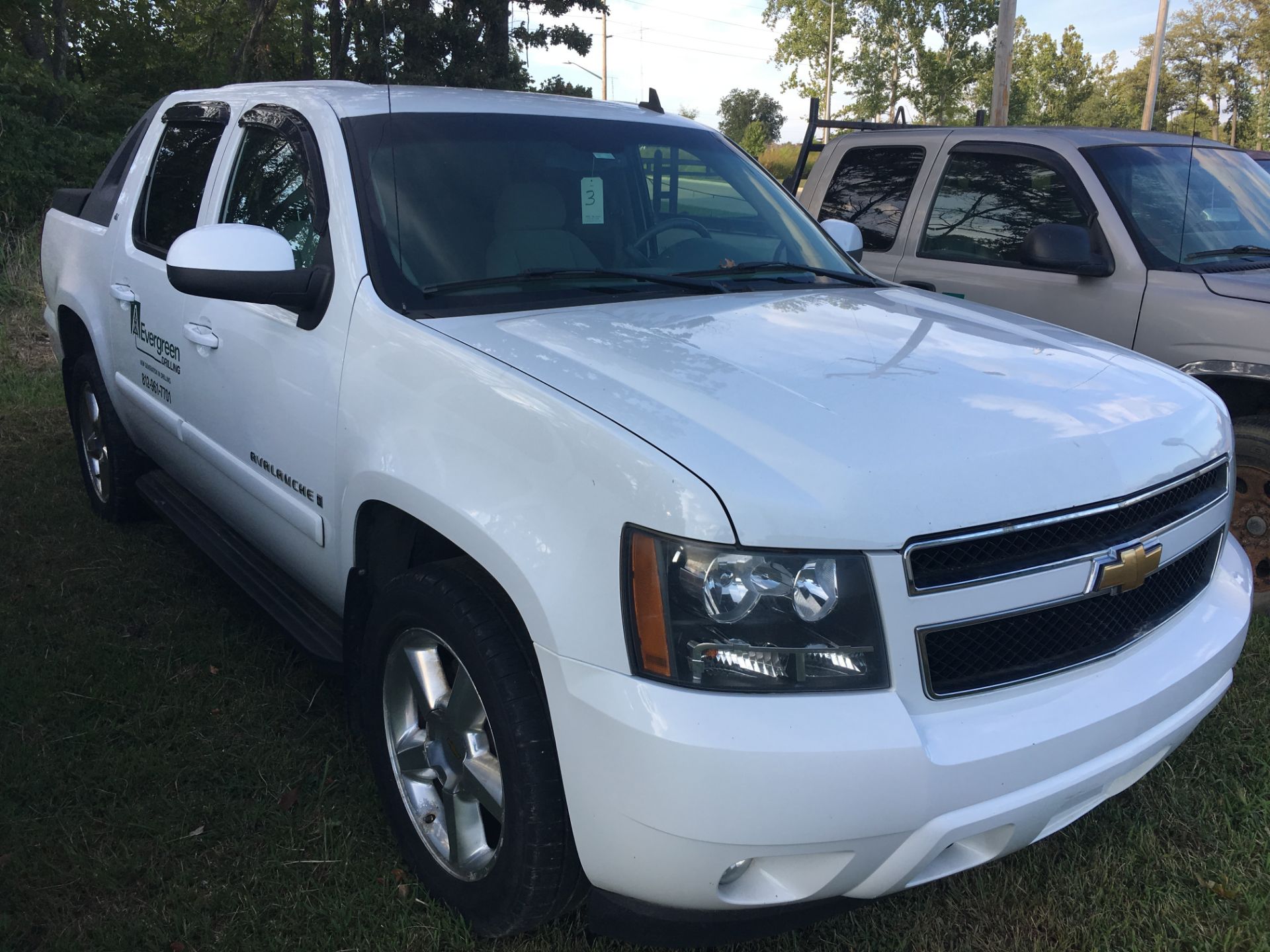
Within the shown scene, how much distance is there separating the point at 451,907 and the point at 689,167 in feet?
7.89

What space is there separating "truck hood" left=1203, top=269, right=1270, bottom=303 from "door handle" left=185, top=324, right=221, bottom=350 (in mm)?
3637

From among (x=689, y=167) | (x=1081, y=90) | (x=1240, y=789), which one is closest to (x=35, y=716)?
(x=689, y=167)

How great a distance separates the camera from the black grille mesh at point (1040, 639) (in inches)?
73.4

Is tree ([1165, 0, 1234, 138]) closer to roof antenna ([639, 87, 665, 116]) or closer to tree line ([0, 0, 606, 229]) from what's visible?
tree line ([0, 0, 606, 229])

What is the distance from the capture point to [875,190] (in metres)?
5.52

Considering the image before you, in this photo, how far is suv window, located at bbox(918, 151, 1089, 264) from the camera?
4770 millimetres

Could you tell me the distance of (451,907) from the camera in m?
2.34

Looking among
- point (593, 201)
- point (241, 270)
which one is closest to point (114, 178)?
point (241, 270)

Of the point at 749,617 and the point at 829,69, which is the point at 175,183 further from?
the point at 829,69

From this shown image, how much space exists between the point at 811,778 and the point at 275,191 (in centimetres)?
246

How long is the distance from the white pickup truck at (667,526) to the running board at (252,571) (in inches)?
1.0

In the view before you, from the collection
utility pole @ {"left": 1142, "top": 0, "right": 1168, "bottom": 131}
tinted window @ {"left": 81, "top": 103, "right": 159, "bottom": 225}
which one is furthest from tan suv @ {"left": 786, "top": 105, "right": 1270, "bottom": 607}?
utility pole @ {"left": 1142, "top": 0, "right": 1168, "bottom": 131}

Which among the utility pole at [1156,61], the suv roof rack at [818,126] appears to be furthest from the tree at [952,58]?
the suv roof rack at [818,126]

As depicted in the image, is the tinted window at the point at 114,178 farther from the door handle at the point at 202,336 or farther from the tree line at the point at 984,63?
the tree line at the point at 984,63
